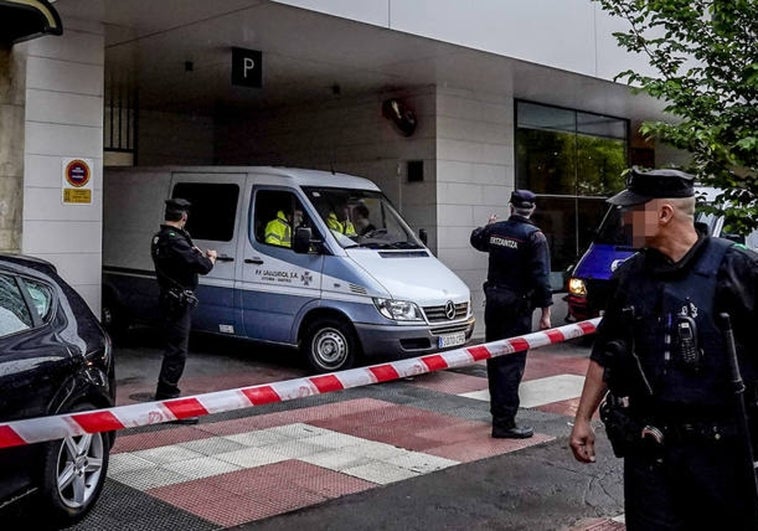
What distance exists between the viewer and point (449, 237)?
12.6m

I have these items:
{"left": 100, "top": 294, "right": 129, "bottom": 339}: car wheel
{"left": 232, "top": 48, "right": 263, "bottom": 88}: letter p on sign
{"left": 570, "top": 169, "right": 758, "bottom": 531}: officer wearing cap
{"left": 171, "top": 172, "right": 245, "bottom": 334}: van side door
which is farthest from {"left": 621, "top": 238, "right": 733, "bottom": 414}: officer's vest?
{"left": 100, "top": 294, "right": 129, "bottom": 339}: car wheel

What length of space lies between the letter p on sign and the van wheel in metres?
3.60

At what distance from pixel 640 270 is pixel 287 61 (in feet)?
29.4

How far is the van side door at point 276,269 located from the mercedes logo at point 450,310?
1.44 meters

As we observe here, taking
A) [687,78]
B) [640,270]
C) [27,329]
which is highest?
[687,78]

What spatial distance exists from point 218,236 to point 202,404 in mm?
5787

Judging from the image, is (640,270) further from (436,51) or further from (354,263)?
(436,51)

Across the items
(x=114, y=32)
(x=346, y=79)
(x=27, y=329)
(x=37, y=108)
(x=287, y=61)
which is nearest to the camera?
(x=27, y=329)

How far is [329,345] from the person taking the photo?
359 inches

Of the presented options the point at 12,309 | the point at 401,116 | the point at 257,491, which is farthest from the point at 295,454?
the point at 401,116

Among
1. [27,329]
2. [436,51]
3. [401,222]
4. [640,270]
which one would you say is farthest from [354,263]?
[640,270]

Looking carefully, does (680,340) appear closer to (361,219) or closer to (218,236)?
(361,219)

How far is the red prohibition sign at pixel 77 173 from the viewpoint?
344 inches

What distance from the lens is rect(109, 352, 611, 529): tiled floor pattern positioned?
524 centimetres
